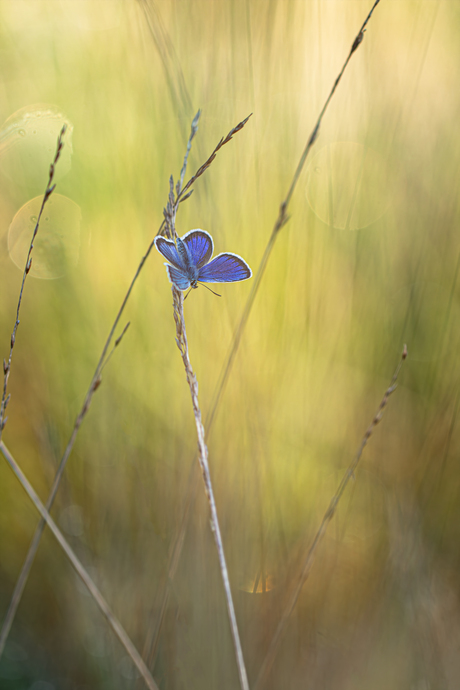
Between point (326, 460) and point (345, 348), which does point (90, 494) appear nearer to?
point (326, 460)

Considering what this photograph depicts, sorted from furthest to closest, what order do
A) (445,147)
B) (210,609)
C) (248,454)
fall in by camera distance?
1. (445,147)
2. (248,454)
3. (210,609)

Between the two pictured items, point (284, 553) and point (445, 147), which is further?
point (445, 147)

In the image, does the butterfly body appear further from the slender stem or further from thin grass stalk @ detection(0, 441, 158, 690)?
thin grass stalk @ detection(0, 441, 158, 690)

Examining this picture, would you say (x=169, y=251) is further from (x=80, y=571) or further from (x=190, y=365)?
(x=80, y=571)

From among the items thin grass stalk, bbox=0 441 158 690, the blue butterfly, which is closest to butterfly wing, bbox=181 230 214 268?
the blue butterfly

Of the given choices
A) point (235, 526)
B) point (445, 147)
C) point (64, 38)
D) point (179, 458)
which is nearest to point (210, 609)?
point (235, 526)

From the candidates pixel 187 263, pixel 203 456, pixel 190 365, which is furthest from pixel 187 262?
pixel 203 456

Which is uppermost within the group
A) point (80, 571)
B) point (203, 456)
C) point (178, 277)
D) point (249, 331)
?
point (178, 277)
